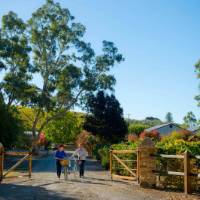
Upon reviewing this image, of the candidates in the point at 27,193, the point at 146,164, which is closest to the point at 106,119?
the point at 146,164

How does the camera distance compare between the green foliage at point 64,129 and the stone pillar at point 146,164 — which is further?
the green foliage at point 64,129

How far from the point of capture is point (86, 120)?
167ft

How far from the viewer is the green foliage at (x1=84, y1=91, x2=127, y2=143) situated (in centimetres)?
4891

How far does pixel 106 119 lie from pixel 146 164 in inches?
1271

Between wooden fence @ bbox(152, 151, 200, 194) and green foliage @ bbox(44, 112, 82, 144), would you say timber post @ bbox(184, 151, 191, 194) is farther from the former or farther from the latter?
green foliage @ bbox(44, 112, 82, 144)

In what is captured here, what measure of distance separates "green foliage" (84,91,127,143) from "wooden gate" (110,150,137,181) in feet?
84.9

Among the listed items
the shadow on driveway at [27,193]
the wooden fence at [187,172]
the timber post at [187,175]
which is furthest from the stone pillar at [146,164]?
the shadow on driveway at [27,193]

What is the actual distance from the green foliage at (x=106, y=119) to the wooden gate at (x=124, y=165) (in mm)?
25863

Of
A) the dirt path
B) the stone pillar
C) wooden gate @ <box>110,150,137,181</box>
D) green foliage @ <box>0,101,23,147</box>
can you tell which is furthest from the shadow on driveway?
green foliage @ <box>0,101,23,147</box>

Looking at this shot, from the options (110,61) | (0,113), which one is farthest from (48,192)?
(110,61)

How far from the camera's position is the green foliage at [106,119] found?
48906 millimetres

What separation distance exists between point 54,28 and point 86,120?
11096mm

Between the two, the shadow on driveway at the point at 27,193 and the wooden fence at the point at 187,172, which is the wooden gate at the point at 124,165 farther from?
the shadow on driveway at the point at 27,193

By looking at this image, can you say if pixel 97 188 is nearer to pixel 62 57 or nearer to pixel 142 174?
pixel 142 174
